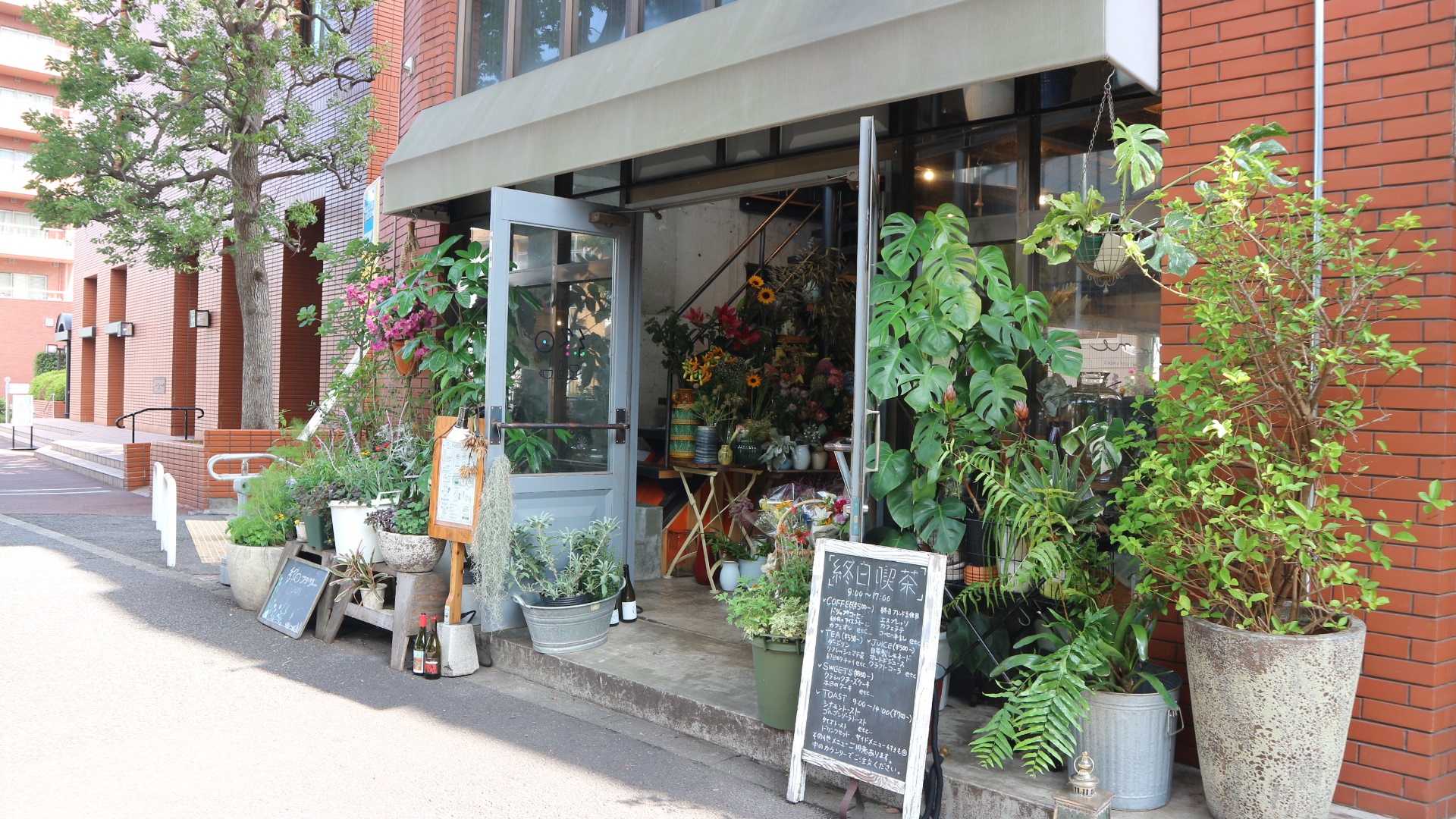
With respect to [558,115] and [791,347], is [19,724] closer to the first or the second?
[558,115]

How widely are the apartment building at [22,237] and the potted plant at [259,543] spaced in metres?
39.7

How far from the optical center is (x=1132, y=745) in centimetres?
349

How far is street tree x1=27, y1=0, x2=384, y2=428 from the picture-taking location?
1131 centimetres

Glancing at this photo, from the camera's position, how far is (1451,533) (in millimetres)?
3295

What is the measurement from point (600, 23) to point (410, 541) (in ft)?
11.6

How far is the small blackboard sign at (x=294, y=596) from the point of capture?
6426mm

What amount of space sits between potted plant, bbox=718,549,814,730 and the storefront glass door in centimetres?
198

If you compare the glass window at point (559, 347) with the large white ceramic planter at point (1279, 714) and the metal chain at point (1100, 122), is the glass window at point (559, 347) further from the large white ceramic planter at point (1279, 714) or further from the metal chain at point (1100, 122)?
the large white ceramic planter at point (1279, 714)

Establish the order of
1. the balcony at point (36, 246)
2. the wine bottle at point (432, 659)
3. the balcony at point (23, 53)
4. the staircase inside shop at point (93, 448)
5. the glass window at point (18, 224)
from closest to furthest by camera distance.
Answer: the wine bottle at point (432, 659), the staircase inside shop at point (93, 448), the balcony at point (23, 53), the balcony at point (36, 246), the glass window at point (18, 224)

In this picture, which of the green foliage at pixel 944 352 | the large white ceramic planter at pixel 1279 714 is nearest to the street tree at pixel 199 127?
the green foliage at pixel 944 352

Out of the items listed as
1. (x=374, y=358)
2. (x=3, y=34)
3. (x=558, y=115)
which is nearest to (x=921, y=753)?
(x=558, y=115)

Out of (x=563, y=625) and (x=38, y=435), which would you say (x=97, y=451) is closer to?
(x=38, y=435)

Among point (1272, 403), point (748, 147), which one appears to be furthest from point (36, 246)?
point (1272, 403)

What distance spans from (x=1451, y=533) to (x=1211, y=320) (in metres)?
1.08
